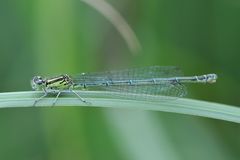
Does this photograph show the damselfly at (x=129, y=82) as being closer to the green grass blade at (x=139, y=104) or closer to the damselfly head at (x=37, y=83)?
the damselfly head at (x=37, y=83)

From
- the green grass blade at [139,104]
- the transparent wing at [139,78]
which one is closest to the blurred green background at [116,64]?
the transparent wing at [139,78]

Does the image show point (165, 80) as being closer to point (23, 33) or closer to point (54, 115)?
point (54, 115)

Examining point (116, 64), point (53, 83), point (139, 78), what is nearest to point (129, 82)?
point (139, 78)

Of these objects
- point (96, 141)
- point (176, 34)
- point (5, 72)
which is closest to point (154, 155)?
point (96, 141)

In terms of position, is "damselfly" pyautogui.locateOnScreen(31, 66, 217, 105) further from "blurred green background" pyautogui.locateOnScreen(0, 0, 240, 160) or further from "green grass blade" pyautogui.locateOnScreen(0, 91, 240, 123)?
"blurred green background" pyautogui.locateOnScreen(0, 0, 240, 160)

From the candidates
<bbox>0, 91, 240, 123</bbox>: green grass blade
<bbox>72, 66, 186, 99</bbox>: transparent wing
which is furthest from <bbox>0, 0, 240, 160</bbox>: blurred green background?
<bbox>0, 91, 240, 123</bbox>: green grass blade

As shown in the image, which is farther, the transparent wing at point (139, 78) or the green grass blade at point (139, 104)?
the transparent wing at point (139, 78)
